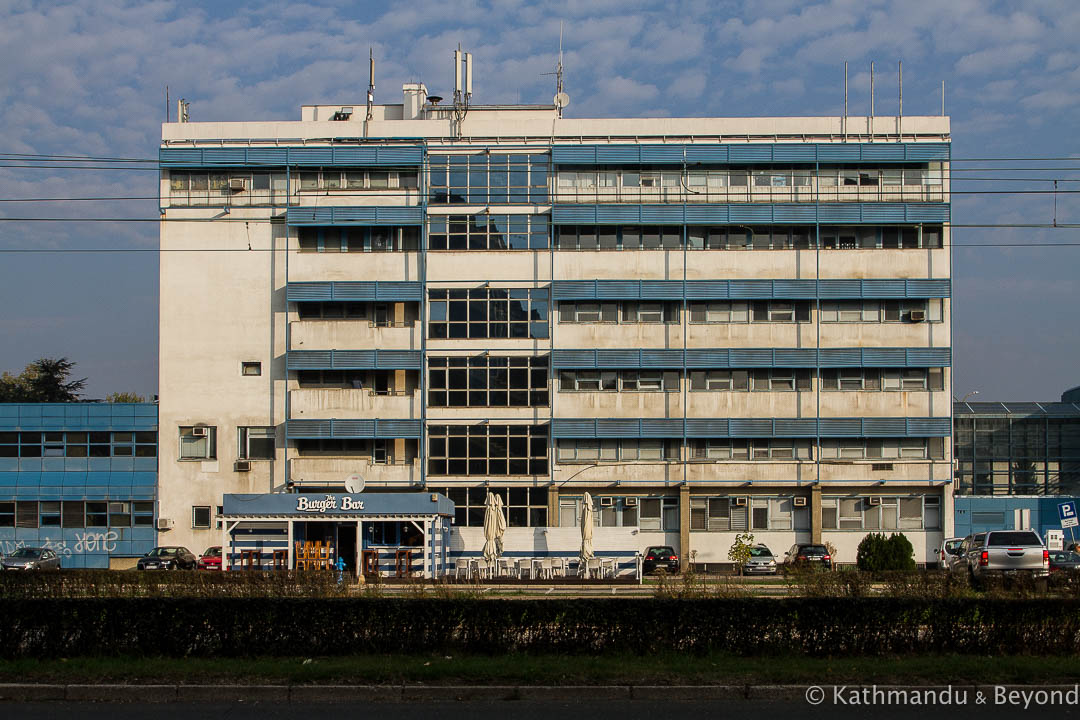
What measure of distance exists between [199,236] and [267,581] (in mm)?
40310

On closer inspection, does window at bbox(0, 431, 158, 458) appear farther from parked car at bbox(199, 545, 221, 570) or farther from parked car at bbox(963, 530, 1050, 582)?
parked car at bbox(963, 530, 1050, 582)

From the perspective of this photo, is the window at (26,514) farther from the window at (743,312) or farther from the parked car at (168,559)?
the window at (743,312)

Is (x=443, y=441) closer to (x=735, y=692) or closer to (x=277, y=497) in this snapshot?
(x=277, y=497)

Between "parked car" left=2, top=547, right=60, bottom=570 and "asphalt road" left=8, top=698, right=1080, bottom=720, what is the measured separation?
118 ft

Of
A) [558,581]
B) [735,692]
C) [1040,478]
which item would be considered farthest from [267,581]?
[1040,478]

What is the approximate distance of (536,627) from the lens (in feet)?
52.3

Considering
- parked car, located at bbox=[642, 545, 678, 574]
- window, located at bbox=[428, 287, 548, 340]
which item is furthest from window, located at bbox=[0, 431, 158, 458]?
parked car, located at bbox=[642, 545, 678, 574]

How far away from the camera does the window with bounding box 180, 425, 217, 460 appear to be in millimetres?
54094

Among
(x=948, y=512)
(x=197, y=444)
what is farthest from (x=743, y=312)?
(x=197, y=444)

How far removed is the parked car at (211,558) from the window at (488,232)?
17.0 m

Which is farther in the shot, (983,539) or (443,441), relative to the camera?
(443,441)

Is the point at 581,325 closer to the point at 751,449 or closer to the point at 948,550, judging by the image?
the point at 751,449

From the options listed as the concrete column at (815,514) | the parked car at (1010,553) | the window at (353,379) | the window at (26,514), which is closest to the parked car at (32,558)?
the window at (26,514)

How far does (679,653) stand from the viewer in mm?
15688
